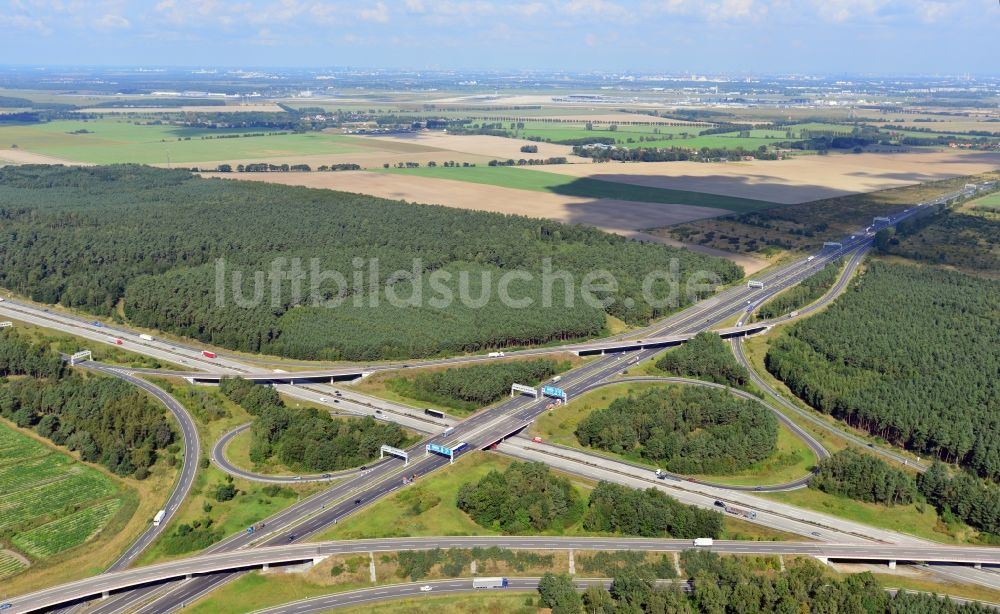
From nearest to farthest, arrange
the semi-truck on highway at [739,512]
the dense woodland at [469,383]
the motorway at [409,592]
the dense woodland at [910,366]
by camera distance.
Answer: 1. the motorway at [409,592]
2. the semi-truck on highway at [739,512]
3. the dense woodland at [910,366]
4. the dense woodland at [469,383]

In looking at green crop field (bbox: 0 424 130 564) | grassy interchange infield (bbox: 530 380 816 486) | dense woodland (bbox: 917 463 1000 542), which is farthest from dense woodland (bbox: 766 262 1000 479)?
green crop field (bbox: 0 424 130 564)

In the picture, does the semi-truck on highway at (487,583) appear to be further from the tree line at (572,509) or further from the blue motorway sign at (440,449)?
the blue motorway sign at (440,449)

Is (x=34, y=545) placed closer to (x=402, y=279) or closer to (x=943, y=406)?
(x=402, y=279)

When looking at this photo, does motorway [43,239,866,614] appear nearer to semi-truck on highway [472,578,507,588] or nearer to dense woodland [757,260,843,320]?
semi-truck on highway [472,578,507,588]

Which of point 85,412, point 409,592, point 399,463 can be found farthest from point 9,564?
point 399,463

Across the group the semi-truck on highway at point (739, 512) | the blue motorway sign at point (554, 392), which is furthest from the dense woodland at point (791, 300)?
the semi-truck on highway at point (739, 512)
